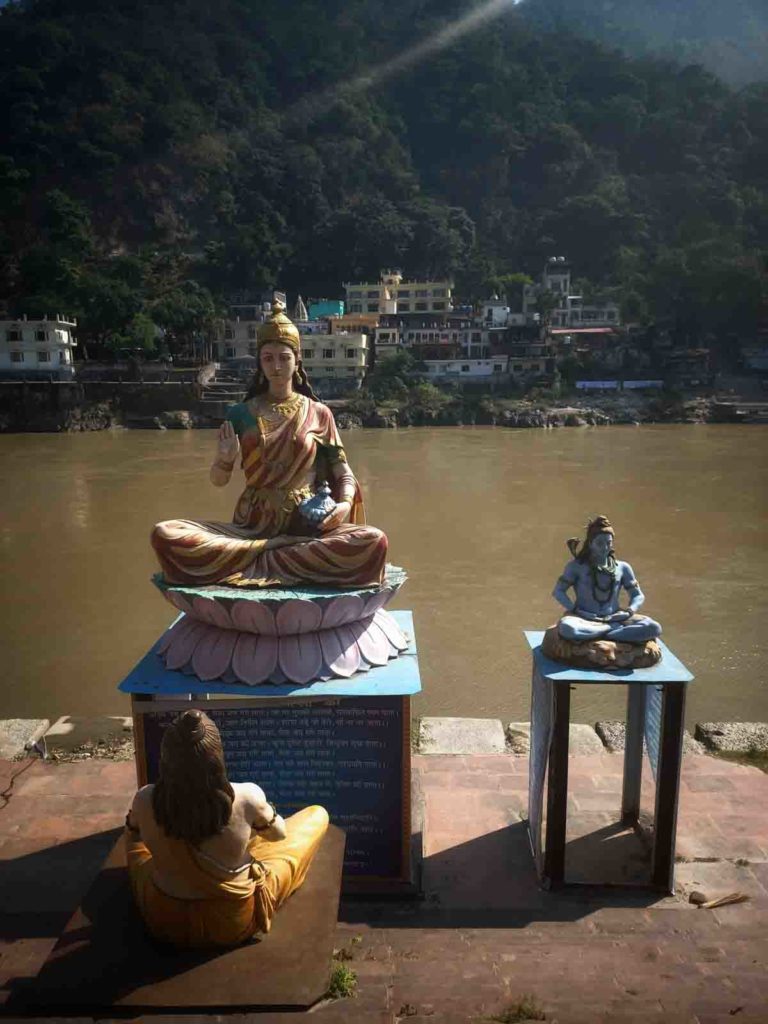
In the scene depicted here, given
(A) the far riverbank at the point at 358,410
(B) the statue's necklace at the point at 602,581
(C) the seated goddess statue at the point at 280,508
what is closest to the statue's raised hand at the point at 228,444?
(C) the seated goddess statue at the point at 280,508

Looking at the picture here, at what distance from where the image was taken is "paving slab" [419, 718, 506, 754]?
584 centimetres

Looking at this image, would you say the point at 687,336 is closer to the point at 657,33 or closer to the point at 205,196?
the point at 205,196

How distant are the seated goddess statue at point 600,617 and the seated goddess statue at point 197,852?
1.89 meters

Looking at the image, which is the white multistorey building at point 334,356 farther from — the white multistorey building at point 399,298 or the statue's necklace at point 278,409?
the statue's necklace at point 278,409

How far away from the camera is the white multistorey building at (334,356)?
43.4 meters

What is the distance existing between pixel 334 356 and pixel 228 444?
→ 39.3 m

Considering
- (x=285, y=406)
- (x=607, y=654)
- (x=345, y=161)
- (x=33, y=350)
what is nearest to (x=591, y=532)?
(x=607, y=654)

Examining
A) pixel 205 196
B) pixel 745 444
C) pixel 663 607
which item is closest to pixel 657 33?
pixel 205 196

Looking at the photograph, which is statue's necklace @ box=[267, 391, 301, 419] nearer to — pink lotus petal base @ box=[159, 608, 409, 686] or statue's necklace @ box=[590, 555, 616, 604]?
pink lotus petal base @ box=[159, 608, 409, 686]

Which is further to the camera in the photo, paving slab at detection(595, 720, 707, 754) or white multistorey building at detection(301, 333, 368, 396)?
white multistorey building at detection(301, 333, 368, 396)

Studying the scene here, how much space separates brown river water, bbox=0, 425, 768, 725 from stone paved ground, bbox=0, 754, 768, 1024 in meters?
2.23

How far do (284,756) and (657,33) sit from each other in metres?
138

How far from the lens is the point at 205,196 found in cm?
6569

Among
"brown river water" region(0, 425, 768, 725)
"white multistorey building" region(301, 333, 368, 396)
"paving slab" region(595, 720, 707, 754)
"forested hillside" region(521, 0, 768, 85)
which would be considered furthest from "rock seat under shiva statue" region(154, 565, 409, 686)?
"forested hillside" region(521, 0, 768, 85)
